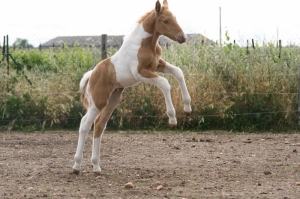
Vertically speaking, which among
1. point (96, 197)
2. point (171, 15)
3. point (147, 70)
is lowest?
point (96, 197)

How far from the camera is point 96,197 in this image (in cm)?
644

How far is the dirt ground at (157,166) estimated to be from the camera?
6.75 meters

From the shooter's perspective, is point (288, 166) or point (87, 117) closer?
point (87, 117)

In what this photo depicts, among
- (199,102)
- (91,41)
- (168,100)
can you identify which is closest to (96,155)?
(168,100)

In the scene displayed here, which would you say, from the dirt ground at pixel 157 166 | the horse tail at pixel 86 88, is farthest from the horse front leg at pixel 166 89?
the horse tail at pixel 86 88

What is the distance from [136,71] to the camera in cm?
720

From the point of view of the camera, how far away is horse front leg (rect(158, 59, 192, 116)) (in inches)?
274

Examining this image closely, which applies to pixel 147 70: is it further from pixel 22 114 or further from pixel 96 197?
pixel 22 114

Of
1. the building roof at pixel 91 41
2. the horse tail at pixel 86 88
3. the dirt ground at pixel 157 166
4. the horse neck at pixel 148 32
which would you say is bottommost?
the dirt ground at pixel 157 166

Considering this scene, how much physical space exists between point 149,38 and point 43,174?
2.25 m

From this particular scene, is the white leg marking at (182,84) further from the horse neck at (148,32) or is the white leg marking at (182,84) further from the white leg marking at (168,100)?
the horse neck at (148,32)

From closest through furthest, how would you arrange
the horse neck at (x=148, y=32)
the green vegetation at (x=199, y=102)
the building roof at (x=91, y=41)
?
the horse neck at (x=148, y=32)
the green vegetation at (x=199, y=102)
the building roof at (x=91, y=41)

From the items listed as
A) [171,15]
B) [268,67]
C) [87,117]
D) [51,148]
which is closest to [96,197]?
[87,117]

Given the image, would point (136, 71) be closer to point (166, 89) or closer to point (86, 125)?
point (166, 89)
